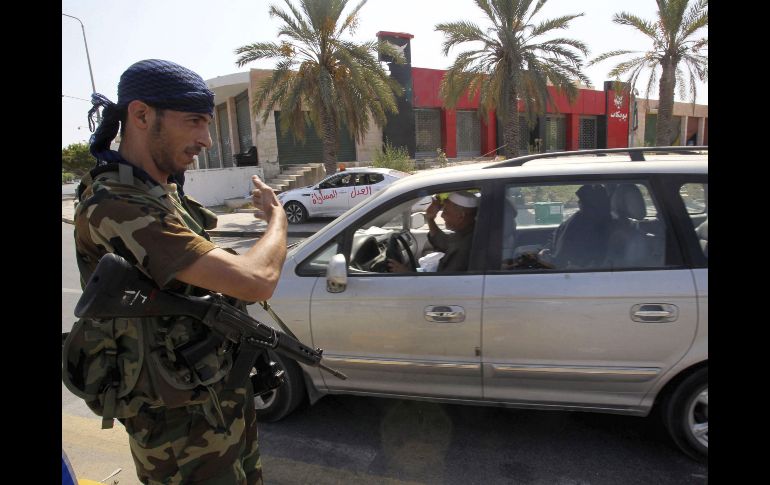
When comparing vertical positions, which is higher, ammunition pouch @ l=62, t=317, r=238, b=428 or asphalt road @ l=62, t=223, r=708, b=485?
ammunition pouch @ l=62, t=317, r=238, b=428

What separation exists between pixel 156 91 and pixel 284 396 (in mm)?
2073

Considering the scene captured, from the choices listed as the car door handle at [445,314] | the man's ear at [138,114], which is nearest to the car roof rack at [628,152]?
the car door handle at [445,314]

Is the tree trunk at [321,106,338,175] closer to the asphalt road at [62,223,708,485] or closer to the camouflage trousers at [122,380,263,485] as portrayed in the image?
the asphalt road at [62,223,708,485]

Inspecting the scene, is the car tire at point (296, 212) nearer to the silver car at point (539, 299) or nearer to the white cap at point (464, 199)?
the silver car at point (539, 299)

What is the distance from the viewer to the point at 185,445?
145cm

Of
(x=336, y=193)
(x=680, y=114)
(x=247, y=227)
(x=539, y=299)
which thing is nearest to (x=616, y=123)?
(x=680, y=114)

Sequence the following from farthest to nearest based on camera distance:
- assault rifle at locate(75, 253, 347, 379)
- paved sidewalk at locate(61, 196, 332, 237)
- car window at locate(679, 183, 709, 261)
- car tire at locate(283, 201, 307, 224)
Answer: car tire at locate(283, 201, 307, 224), paved sidewalk at locate(61, 196, 332, 237), car window at locate(679, 183, 709, 261), assault rifle at locate(75, 253, 347, 379)

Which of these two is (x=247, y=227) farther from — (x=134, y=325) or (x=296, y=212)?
(x=134, y=325)

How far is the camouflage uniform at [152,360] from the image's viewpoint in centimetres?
124

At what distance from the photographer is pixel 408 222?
Answer: 11.3 ft

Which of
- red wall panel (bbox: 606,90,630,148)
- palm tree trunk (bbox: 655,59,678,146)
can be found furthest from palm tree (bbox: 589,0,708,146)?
red wall panel (bbox: 606,90,630,148)

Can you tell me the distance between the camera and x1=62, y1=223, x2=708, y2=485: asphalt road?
2436 mm

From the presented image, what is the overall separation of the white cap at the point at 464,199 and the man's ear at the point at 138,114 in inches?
69.7
